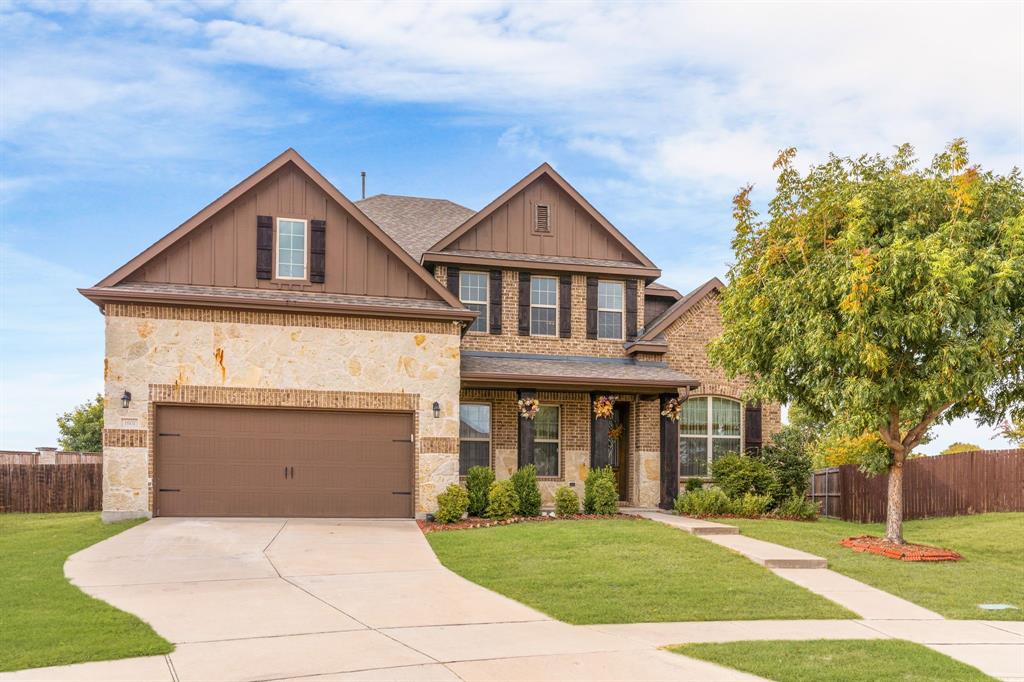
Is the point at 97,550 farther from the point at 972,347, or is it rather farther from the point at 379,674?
the point at 972,347

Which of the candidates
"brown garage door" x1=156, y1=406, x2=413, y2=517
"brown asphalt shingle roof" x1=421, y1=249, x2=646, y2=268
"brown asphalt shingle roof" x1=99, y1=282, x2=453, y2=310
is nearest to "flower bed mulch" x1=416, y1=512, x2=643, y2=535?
"brown garage door" x1=156, y1=406, x2=413, y2=517

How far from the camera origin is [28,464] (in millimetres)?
28141

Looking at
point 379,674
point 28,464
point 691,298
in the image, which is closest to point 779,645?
point 379,674

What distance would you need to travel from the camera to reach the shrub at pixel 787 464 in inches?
915

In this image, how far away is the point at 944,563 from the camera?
16312 mm

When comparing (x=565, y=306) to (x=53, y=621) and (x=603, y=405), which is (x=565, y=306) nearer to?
(x=603, y=405)

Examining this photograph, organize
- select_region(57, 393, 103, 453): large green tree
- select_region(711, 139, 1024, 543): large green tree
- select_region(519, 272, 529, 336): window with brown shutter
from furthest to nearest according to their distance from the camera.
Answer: select_region(57, 393, 103, 453): large green tree → select_region(519, 272, 529, 336): window with brown shutter → select_region(711, 139, 1024, 543): large green tree

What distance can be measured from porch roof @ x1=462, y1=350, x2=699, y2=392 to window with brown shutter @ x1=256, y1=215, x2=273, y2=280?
4.81m

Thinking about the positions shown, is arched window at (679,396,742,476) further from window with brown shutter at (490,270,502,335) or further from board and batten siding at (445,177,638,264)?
window with brown shutter at (490,270,502,335)

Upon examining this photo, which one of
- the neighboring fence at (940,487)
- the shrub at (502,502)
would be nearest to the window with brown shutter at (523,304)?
the shrub at (502,502)

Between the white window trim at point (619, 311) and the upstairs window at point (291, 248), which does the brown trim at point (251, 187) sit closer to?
the upstairs window at point (291, 248)

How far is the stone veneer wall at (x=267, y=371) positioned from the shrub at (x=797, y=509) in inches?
314

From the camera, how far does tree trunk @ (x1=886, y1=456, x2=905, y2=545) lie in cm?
1755

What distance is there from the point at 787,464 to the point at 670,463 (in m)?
3.06
